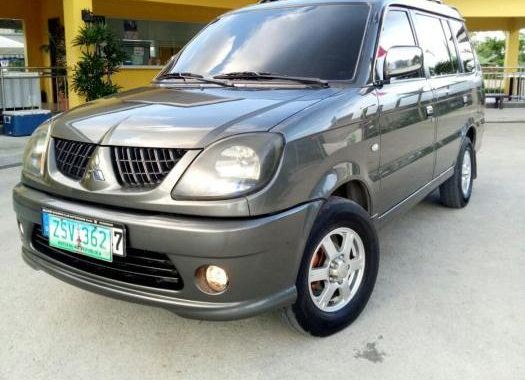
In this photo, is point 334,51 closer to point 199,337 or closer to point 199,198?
point 199,198

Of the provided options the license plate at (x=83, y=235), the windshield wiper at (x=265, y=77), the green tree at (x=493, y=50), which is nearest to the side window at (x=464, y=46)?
the windshield wiper at (x=265, y=77)

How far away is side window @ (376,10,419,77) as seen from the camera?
3280mm

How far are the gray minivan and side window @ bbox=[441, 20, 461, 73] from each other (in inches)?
41.9

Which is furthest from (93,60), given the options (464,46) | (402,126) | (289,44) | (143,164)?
(143,164)

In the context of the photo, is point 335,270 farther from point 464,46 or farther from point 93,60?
point 93,60

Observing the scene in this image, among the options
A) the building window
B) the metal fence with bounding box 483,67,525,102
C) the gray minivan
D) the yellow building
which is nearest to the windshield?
the gray minivan

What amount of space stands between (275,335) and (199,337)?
1.31ft

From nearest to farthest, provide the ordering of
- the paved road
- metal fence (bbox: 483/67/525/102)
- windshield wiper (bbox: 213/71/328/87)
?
the paved road < windshield wiper (bbox: 213/71/328/87) < metal fence (bbox: 483/67/525/102)

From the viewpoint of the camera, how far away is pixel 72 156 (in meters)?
2.70

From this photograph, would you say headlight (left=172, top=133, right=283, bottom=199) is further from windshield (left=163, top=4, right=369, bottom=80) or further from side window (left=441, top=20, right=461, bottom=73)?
side window (left=441, top=20, right=461, bottom=73)

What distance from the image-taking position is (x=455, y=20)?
16.9 ft

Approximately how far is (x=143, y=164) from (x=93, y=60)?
908 centimetres

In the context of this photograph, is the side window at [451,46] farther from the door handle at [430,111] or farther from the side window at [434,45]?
the door handle at [430,111]

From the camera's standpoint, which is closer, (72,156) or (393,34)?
(72,156)
